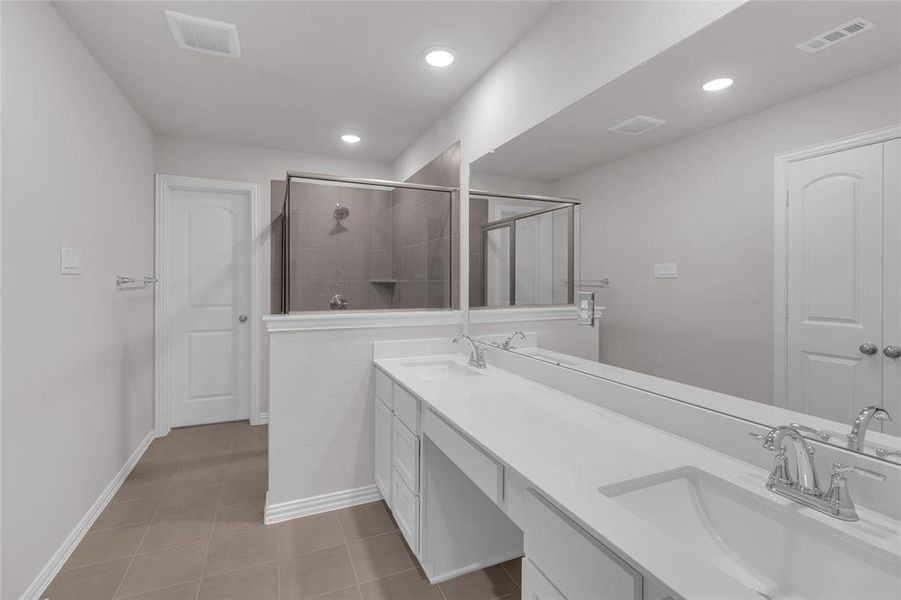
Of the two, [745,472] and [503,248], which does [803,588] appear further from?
[503,248]

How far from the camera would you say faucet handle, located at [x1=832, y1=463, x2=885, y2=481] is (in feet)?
2.61

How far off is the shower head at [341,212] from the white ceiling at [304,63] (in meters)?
0.59

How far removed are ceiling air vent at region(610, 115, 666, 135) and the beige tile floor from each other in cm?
176

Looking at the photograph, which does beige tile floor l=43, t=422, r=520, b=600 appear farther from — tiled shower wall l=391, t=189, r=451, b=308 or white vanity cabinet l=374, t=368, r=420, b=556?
tiled shower wall l=391, t=189, r=451, b=308

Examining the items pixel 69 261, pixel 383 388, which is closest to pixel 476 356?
pixel 383 388

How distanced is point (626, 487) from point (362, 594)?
126cm

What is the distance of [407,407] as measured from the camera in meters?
1.83

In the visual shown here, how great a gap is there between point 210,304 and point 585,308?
328 centimetres

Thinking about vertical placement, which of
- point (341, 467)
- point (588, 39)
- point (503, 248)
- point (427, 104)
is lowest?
point (341, 467)

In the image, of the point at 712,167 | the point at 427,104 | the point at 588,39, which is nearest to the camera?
the point at 712,167

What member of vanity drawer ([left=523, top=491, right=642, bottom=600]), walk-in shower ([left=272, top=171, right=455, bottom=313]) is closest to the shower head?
walk-in shower ([left=272, top=171, right=455, bottom=313])

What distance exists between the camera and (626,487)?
938 mm

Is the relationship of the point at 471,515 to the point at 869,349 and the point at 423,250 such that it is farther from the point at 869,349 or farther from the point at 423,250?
the point at 423,250

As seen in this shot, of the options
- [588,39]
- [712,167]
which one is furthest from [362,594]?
[588,39]
